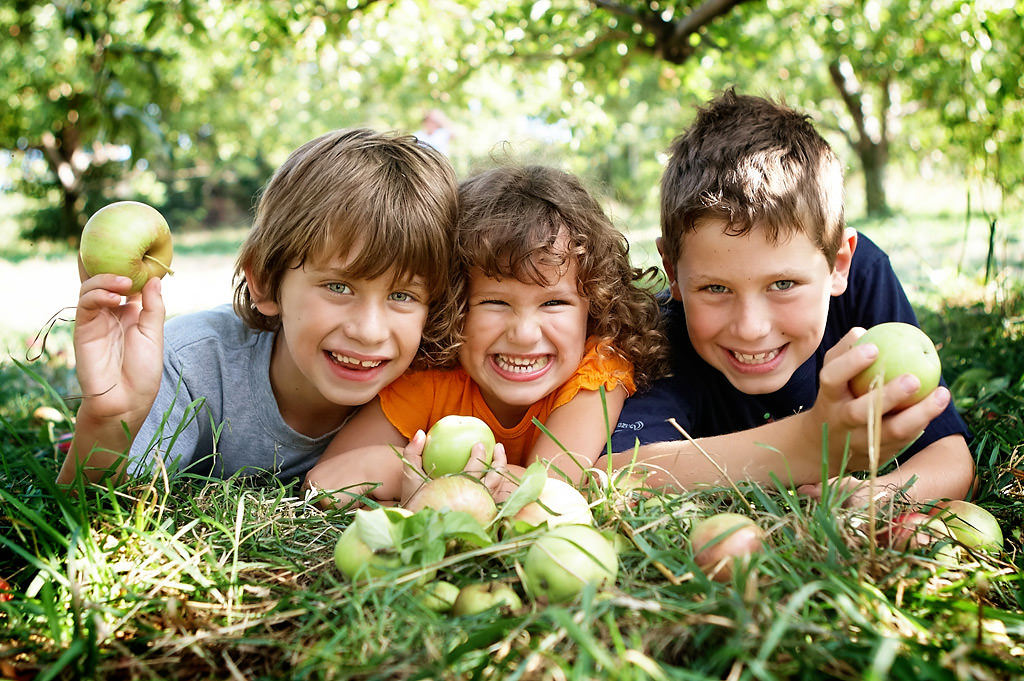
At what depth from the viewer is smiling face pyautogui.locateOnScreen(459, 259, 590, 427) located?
8.39 ft

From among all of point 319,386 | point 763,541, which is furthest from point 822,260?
point 319,386

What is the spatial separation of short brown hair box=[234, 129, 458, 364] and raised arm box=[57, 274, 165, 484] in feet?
1.53

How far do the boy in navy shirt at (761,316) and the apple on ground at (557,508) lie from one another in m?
0.36

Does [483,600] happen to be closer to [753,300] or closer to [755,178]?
[753,300]

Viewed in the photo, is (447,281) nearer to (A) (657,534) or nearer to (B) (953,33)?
(A) (657,534)

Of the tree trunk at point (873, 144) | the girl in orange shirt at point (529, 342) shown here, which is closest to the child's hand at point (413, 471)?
the girl in orange shirt at point (529, 342)

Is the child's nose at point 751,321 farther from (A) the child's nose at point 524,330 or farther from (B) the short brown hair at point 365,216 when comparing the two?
(B) the short brown hair at point 365,216

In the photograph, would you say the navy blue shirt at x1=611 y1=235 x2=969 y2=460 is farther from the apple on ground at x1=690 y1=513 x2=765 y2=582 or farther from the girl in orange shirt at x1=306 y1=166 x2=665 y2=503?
the apple on ground at x1=690 y1=513 x2=765 y2=582

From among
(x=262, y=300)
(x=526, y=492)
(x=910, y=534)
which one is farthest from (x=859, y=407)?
(x=262, y=300)

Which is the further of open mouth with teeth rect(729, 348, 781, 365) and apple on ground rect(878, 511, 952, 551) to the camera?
open mouth with teeth rect(729, 348, 781, 365)

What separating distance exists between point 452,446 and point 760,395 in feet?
4.19

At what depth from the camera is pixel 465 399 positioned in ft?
9.45

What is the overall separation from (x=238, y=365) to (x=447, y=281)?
0.95 meters

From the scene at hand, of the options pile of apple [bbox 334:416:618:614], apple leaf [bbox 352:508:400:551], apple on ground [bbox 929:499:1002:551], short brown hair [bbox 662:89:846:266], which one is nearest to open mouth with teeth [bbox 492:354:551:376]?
short brown hair [bbox 662:89:846:266]
